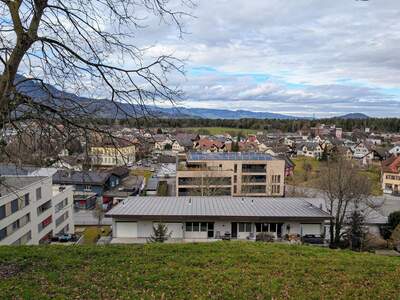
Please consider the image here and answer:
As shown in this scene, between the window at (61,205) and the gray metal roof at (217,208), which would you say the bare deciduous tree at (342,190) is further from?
the window at (61,205)

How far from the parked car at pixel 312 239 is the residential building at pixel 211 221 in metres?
0.25

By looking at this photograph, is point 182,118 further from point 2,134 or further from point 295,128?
point 295,128

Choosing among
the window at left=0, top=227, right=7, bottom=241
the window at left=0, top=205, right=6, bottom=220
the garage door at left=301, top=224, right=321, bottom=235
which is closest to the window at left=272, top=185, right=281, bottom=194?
the garage door at left=301, top=224, right=321, bottom=235

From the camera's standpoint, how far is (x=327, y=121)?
140 m

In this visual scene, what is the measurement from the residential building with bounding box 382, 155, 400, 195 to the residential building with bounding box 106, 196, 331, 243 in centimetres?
3060

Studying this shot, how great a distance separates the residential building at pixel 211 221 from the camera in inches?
755

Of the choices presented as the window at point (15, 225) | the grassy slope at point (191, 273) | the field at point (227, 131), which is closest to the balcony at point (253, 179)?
the window at point (15, 225)

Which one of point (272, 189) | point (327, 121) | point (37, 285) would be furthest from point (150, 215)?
point (327, 121)

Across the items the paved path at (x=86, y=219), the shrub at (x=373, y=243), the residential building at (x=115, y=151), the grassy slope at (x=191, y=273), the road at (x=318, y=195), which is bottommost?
the paved path at (x=86, y=219)

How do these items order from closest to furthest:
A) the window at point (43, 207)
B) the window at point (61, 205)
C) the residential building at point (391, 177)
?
the window at point (43, 207) < the window at point (61, 205) < the residential building at point (391, 177)

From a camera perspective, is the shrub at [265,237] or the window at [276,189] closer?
the shrub at [265,237]

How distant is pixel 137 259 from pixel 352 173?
1661 centimetres

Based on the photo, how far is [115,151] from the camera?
16.2 ft

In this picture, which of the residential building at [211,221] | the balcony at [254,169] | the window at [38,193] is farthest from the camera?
the balcony at [254,169]
